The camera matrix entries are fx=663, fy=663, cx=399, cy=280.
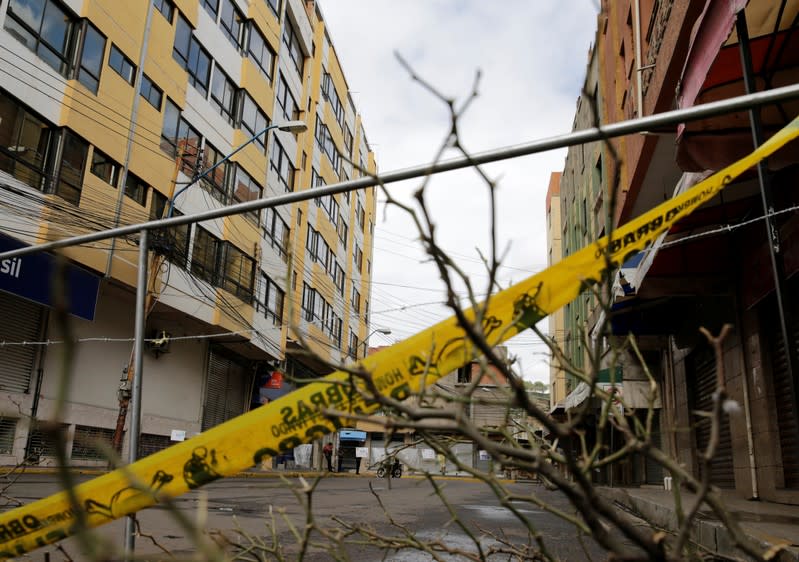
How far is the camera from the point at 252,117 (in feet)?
86.6

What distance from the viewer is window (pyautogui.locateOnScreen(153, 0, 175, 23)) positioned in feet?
65.6

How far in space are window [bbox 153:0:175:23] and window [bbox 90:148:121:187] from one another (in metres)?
5.30

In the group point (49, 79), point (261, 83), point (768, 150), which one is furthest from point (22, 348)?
point (768, 150)

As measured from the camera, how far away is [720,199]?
8.92m

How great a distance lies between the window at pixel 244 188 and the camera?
81.1ft

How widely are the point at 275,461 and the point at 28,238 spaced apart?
1901 cm

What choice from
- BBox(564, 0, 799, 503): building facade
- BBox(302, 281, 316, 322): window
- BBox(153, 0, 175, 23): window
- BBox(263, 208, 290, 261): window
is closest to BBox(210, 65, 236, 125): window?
BBox(153, 0, 175, 23): window

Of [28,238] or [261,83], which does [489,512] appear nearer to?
[28,238]

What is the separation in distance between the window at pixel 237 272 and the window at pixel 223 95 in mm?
4946

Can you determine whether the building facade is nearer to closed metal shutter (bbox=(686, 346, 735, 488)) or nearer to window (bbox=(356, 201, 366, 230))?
closed metal shutter (bbox=(686, 346, 735, 488))

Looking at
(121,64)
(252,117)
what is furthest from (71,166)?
(252,117)

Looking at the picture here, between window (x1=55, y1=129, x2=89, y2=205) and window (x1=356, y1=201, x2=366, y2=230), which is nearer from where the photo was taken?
window (x1=55, y1=129, x2=89, y2=205)

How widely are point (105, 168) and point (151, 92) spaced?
3205 mm

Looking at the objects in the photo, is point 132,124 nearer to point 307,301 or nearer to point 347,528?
point 307,301
